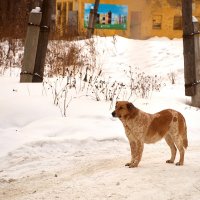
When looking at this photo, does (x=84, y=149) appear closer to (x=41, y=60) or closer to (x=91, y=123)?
(x=91, y=123)

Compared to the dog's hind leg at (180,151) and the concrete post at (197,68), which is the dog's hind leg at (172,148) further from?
the concrete post at (197,68)

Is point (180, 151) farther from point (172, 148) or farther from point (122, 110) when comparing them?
point (122, 110)

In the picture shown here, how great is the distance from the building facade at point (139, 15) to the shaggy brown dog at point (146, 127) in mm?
19756

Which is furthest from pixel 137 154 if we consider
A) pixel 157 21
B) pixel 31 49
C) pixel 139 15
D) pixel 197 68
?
pixel 139 15

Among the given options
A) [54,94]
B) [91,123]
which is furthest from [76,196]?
[54,94]

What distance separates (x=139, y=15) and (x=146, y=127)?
22.8 metres

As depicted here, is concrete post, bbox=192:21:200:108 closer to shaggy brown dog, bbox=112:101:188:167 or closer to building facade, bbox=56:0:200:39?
shaggy brown dog, bbox=112:101:188:167

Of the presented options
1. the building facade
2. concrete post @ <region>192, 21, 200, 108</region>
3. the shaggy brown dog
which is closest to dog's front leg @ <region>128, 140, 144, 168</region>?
the shaggy brown dog

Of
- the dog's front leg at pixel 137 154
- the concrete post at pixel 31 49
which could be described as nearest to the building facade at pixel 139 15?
Result: the concrete post at pixel 31 49

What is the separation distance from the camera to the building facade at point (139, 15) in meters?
25.4

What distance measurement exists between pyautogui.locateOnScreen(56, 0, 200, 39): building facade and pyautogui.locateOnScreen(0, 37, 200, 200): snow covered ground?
53.7 feet

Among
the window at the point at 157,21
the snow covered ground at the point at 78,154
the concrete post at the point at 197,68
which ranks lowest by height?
the snow covered ground at the point at 78,154

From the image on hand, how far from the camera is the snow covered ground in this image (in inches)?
189

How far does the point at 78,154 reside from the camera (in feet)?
20.4
